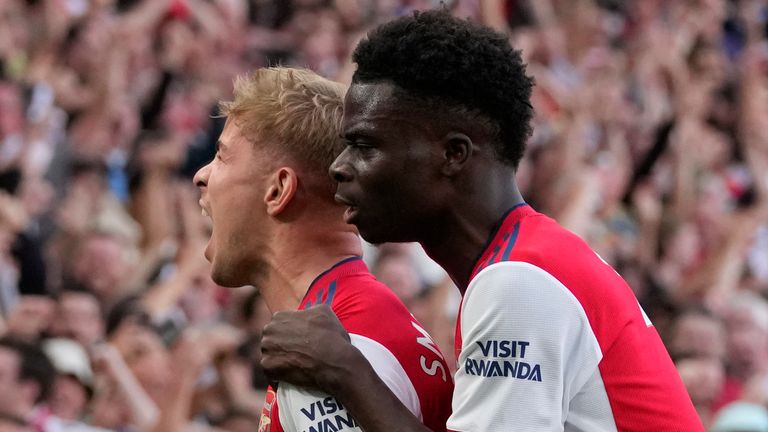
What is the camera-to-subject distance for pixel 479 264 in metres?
2.94

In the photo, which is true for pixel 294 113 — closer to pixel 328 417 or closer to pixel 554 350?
pixel 328 417

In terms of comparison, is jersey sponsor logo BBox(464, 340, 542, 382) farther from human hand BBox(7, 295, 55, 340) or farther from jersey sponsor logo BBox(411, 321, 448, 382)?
human hand BBox(7, 295, 55, 340)

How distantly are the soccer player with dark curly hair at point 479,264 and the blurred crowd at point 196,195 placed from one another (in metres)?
2.92

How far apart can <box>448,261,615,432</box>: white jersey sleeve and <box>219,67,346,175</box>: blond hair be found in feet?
2.25

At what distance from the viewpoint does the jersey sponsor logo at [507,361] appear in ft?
8.96

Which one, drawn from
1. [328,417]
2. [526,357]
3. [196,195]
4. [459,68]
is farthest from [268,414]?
[196,195]

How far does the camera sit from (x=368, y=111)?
3.02 meters

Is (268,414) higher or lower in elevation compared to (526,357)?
lower

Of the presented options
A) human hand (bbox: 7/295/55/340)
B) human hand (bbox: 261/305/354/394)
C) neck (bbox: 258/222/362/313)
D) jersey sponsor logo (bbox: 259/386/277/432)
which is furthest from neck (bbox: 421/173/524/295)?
human hand (bbox: 7/295/55/340)

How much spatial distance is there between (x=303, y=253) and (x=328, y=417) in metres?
0.50

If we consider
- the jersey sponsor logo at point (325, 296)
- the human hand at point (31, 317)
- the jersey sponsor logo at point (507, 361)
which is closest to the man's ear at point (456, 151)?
the jersey sponsor logo at point (507, 361)

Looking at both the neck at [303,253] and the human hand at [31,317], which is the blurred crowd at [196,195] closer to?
the human hand at [31,317]

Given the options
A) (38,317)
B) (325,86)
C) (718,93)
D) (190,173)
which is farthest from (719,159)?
(325,86)

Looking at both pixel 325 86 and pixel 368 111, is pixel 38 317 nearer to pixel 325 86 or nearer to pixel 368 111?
pixel 325 86
